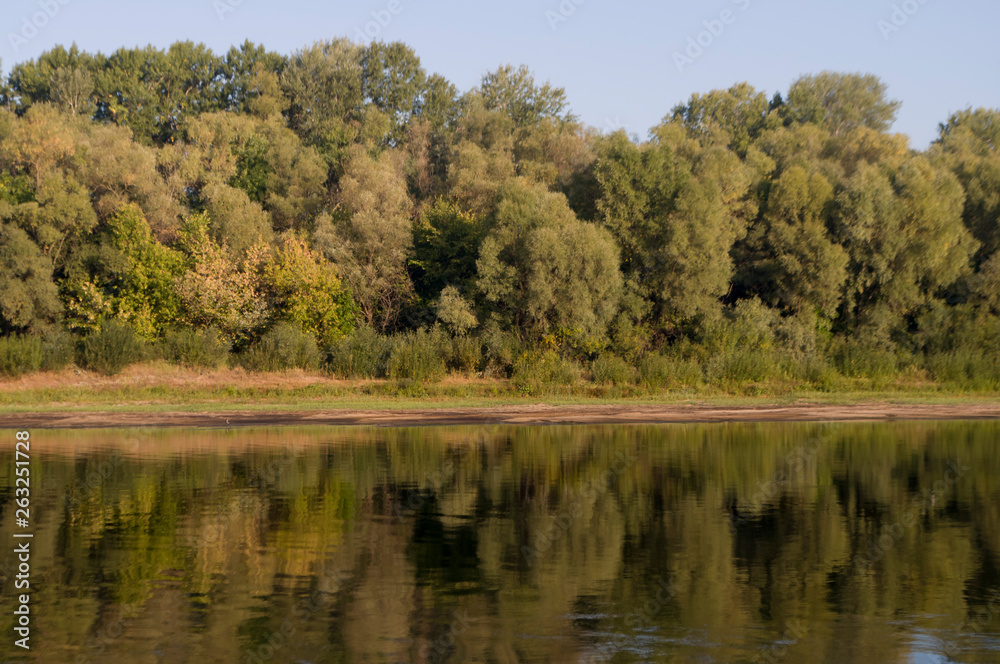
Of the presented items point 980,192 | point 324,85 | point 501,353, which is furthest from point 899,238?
point 324,85

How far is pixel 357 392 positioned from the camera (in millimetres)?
40219

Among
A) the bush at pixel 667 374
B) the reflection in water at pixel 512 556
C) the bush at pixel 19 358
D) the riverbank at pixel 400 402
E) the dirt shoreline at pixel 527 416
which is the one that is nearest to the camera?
the reflection in water at pixel 512 556

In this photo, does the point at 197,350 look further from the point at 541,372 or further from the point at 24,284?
the point at 541,372

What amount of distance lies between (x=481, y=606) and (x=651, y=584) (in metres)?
2.43

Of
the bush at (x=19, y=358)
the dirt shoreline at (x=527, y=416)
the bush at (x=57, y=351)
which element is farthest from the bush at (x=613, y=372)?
the bush at (x=19, y=358)

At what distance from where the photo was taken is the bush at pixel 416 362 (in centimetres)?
4122

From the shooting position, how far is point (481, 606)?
11.1 m

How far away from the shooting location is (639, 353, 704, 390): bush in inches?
1654

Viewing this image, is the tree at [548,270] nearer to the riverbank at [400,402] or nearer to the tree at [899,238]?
the riverbank at [400,402]

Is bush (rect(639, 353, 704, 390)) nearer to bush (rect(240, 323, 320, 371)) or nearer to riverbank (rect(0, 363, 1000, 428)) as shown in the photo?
riverbank (rect(0, 363, 1000, 428))

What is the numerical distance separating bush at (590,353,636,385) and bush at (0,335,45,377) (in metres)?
26.0

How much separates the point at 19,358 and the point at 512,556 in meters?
34.9

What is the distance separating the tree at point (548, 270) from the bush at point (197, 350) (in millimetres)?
13241

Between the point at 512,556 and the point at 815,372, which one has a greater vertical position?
the point at 815,372
